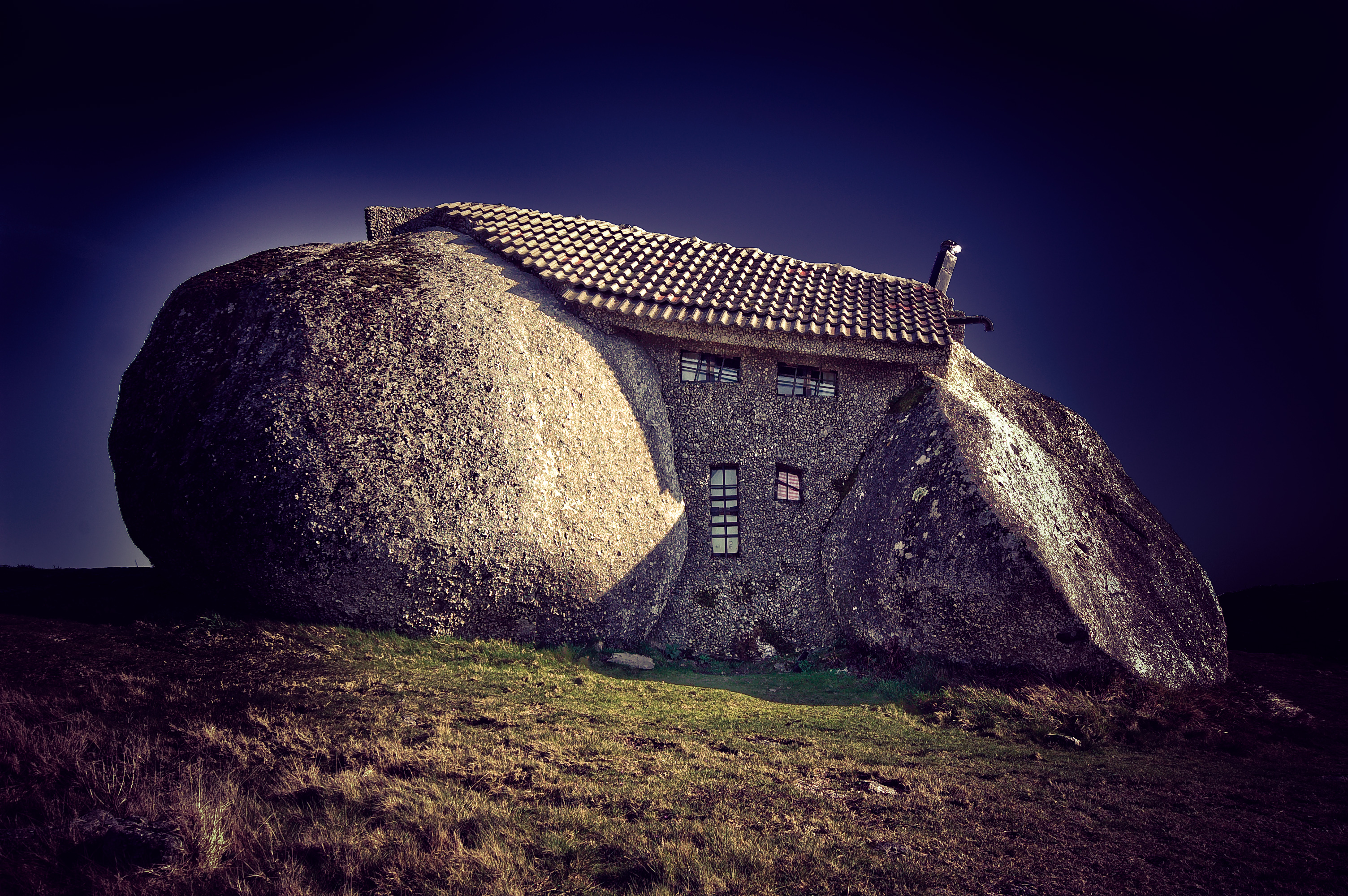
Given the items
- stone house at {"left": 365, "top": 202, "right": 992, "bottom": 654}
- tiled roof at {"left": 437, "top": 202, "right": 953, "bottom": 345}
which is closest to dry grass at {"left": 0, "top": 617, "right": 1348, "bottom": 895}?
stone house at {"left": 365, "top": 202, "right": 992, "bottom": 654}

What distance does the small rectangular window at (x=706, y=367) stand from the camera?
12.5m

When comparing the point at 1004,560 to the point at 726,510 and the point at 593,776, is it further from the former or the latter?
the point at 593,776

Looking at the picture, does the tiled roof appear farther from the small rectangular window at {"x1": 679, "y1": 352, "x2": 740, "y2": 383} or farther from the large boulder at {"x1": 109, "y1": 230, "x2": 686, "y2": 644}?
the large boulder at {"x1": 109, "y1": 230, "x2": 686, "y2": 644}

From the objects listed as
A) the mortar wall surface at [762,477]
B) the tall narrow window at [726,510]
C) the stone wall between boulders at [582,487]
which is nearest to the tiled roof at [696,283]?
the stone wall between boulders at [582,487]

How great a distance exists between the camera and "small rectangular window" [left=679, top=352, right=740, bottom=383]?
12523 millimetres

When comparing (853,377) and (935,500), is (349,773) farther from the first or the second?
(853,377)

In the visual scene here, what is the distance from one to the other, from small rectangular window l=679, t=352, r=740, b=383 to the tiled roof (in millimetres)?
1061

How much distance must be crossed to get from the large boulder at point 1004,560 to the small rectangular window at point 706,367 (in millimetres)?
3114

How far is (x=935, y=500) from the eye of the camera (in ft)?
32.4

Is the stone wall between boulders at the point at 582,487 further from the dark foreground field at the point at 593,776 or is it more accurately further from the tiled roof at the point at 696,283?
the dark foreground field at the point at 593,776

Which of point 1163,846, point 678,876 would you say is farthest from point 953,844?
point 678,876

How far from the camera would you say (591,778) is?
519cm

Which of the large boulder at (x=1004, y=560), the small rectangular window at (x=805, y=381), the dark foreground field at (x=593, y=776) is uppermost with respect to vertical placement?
the small rectangular window at (x=805, y=381)

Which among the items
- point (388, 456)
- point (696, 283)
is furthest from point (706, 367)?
point (388, 456)
